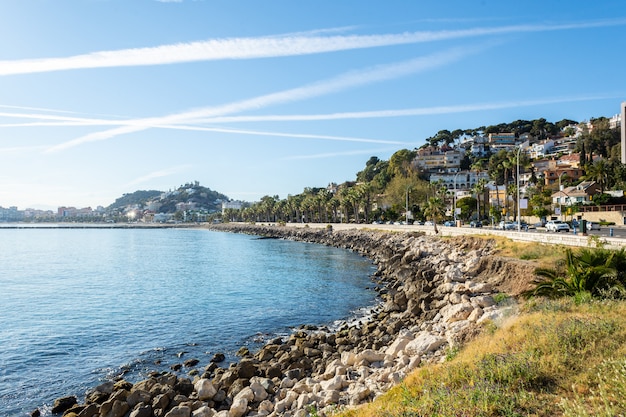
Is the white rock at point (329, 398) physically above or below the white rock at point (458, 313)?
below

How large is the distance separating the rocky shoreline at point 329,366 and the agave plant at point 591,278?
1816 millimetres

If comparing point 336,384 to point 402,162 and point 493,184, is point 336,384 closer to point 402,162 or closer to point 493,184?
point 493,184

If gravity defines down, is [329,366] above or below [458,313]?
below

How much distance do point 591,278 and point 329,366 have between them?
10.1 meters

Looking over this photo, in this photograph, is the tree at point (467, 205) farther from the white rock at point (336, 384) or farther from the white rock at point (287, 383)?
the white rock at point (336, 384)

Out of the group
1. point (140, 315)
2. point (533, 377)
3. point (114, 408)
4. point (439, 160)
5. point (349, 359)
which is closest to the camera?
point (533, 377)

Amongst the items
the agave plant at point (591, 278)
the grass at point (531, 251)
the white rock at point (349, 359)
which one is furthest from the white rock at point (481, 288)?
the white rock at point (349, 359)

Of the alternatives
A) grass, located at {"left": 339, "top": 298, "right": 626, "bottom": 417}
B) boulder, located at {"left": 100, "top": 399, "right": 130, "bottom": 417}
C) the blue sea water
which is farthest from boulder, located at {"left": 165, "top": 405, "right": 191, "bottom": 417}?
the blue sea water

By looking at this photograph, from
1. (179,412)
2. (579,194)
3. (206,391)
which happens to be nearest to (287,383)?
(206,391)

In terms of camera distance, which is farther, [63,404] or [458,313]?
[458,313]

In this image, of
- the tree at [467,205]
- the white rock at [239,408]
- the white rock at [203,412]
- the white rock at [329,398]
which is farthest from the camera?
the tree at [467,205]

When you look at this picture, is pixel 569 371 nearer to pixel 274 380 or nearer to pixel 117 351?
pixel 274 380

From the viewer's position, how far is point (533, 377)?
324 inches

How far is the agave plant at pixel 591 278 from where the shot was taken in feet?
50.7
